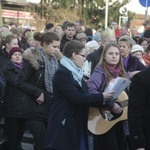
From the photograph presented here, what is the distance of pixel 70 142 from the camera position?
14.5 ft

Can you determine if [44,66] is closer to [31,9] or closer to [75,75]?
[75,75]

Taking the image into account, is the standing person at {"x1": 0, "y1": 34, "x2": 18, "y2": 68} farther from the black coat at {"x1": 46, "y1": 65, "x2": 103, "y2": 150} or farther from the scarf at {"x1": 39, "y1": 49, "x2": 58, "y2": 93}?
the black coat at {"x1": 46, "y1": 65, "x2": 103, "y2": 150}

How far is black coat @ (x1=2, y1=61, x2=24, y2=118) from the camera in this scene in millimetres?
5957

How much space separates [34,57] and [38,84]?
346 mm

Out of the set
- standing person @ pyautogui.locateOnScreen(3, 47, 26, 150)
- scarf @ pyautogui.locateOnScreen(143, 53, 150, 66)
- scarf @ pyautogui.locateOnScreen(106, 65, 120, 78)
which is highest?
scarf @ pyautogui.locateOnScreen(143, 53, 150, 66)

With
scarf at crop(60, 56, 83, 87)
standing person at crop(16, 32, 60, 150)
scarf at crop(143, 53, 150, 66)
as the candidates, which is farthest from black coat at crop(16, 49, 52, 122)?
scarf at crop(143, 53, 150, 66)

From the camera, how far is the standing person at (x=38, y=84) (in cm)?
516

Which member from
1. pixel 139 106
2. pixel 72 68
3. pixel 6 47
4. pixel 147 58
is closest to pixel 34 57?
pixel 72 68

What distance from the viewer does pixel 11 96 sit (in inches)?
238

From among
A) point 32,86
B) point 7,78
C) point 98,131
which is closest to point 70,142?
point 98,131

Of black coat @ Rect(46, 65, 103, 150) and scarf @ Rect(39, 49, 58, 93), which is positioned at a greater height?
scarf @ Rect(39, 49, 58, 93)

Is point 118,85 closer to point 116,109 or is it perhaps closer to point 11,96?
point 116,109

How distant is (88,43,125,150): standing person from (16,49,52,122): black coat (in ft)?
2.04

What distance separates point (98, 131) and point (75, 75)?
82 centimetres
